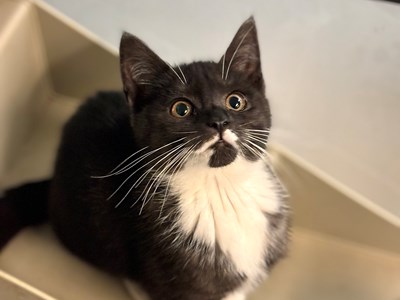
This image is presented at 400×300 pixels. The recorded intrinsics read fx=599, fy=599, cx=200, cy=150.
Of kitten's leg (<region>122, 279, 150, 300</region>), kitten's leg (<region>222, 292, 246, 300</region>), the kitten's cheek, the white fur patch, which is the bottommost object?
kitten's leg (<region>122, 279, 150, 300</region>)

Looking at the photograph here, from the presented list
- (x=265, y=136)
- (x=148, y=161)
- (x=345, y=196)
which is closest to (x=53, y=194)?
(x=148, y=161)

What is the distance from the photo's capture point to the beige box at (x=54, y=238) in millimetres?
1155

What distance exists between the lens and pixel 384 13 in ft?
5.65

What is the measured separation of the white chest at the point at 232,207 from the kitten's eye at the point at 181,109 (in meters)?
0.08

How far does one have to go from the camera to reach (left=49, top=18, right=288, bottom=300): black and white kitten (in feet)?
2.92

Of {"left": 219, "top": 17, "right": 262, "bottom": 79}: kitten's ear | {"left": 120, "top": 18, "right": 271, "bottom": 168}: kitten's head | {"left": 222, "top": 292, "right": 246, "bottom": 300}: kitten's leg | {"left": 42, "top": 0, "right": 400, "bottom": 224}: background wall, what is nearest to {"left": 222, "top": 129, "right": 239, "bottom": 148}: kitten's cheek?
{"left": 120, "top": 18, "right": 271, "bottom": 168}: kitten's head

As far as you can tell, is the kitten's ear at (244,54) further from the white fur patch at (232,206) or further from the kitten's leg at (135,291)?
the kitten's leg at (135,291)

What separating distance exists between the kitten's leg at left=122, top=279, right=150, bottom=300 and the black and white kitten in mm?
35

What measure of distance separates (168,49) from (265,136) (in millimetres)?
801

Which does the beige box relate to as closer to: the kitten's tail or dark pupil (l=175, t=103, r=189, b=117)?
the kitten's tail

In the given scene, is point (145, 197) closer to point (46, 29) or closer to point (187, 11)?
point (46, 29)

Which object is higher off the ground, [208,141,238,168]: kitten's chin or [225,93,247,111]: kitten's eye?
[225,93,247,111]: kitten's eye

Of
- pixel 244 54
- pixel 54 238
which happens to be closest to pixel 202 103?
pixel 244 54

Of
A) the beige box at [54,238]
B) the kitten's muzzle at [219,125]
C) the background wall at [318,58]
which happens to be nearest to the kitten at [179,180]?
the kitten's muzzle at [219,125]
